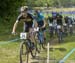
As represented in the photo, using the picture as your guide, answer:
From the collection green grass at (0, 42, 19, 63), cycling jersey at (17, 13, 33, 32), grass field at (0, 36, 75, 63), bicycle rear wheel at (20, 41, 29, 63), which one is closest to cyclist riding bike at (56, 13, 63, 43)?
grass field at (0, 36, 75, 63)

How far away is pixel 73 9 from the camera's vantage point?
54.2 feet

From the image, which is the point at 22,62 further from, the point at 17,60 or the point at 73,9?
the point at 73,9

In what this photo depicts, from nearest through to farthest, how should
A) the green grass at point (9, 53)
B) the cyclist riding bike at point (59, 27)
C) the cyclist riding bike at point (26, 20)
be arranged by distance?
the cyclist riding bike at point (26, 20)
the green grass at point (9, 53)
the cyclist riding bike at point (59, 27)

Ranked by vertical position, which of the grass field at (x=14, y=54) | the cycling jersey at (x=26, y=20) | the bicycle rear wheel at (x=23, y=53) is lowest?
the grass field at (x=14, y=54)

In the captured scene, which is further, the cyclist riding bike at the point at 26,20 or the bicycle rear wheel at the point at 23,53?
the cyclist riding bike at the point at 26,20

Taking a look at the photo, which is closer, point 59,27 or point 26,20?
point 26,20

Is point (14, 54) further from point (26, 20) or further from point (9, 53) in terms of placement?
point (26, 20)

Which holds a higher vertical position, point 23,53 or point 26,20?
point 26,20

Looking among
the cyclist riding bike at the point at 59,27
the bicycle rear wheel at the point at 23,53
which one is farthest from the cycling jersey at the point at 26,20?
the cyclist riding bike at the point at 59,27

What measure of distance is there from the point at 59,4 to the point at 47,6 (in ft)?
2.50

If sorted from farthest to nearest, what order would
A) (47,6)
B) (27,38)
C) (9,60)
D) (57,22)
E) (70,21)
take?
(47,6) < (70,21) < (57,22) < (9,60) < (27,38)

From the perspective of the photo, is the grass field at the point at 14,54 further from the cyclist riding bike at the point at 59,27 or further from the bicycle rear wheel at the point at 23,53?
the cyclist riding bike at the point at 59,27

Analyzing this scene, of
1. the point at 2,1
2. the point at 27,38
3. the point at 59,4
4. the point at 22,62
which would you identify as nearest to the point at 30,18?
the point at 27,38

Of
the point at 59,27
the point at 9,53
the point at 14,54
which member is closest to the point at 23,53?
the point at 14,54
